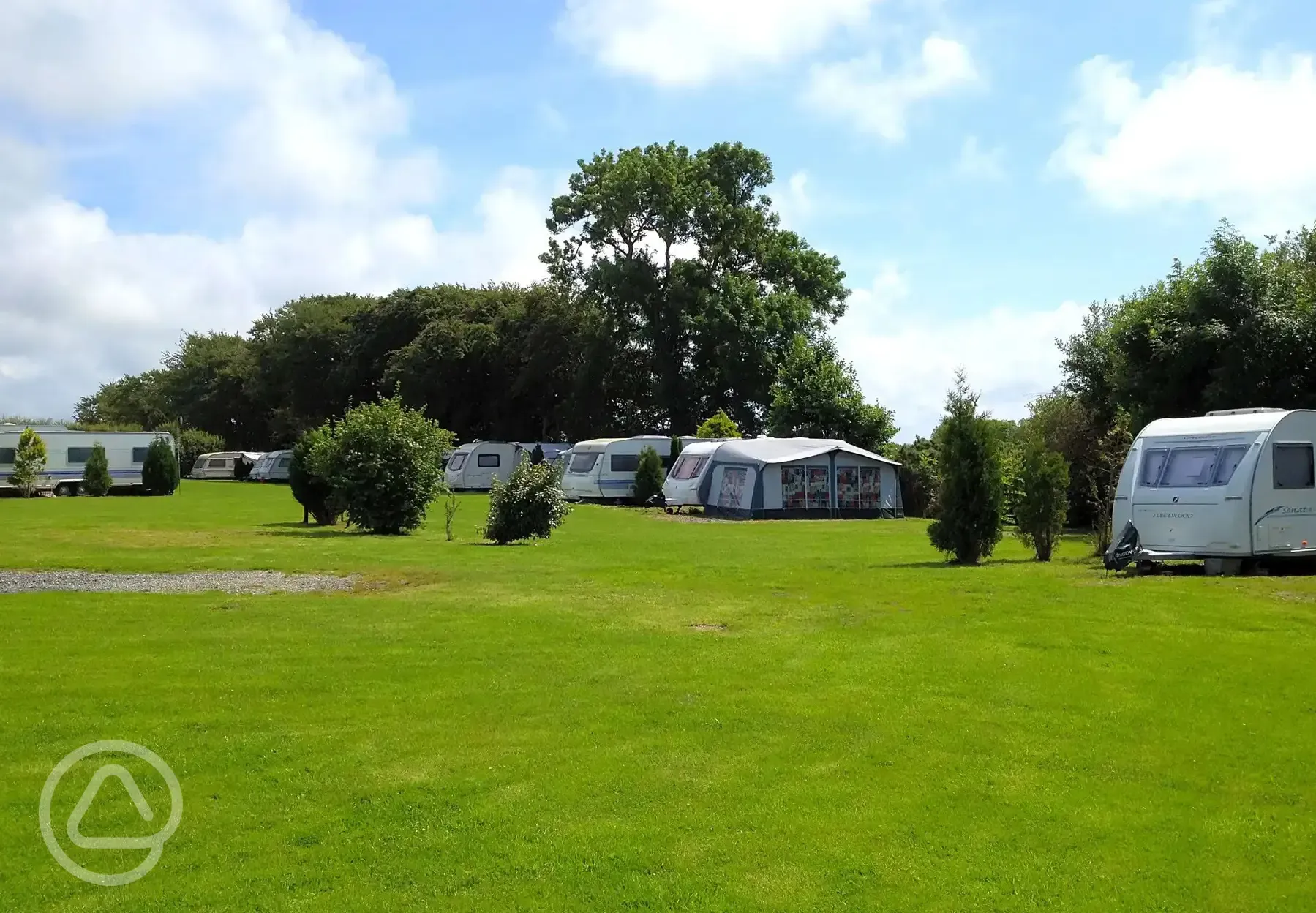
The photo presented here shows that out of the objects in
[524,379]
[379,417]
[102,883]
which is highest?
[524,379]

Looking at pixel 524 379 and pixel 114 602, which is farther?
pixel 524 379

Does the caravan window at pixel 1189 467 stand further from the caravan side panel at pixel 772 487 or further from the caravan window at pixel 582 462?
the caravan window at pixel 582 462

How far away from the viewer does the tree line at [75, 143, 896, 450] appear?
47344 millimetres

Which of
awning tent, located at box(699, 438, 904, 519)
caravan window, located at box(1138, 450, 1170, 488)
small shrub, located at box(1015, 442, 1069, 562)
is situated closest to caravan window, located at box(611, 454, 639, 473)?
awning tent, located at box(699, 438, 904, 519)

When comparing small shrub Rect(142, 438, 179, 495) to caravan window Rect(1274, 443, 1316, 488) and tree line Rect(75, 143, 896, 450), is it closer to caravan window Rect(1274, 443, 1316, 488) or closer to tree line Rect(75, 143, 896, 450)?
tree line Rect(75, 143, 896, 450)

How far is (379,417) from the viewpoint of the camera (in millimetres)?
22281

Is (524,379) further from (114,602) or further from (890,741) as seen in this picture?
(890,741)

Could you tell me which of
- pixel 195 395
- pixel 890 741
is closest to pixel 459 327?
pixel 195 395

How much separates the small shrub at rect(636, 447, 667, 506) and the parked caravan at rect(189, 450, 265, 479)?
3084 centimetres

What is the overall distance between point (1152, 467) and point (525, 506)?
10.2m

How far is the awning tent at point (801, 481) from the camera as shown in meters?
31.7

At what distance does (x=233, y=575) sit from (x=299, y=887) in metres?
10.6

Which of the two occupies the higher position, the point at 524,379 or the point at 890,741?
the point at 524,379

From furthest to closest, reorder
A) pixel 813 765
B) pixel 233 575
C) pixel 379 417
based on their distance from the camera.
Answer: pixel 379 417
pixel 233 575
pixel 813 765
